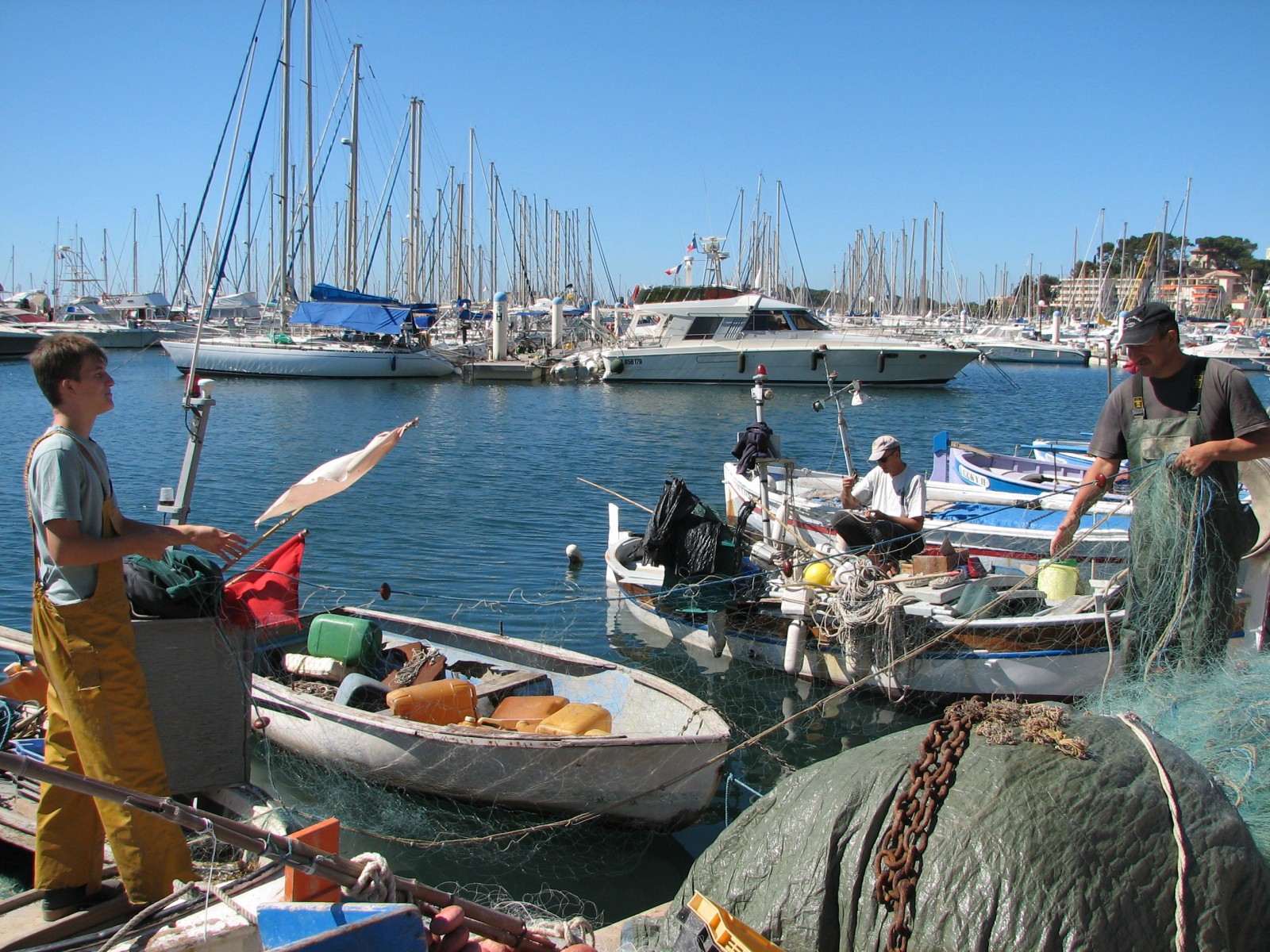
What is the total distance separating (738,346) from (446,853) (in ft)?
124

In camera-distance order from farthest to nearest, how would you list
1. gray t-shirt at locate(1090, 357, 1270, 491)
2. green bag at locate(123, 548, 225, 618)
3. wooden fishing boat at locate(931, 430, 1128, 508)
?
wooden fishing boat at locate(931, 430, 1128, 508)
green bag at locate(123, 548, 225, 618)
gray t-shirt at locate(1090, 357, 1270, 491)

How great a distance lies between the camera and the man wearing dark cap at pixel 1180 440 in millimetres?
4335

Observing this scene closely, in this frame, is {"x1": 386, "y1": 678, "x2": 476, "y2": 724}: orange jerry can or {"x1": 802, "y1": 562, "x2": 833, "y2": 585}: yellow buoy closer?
{"x1": 386, "y1": 678, "x2": 476, "y2": 724}: orange jerry can

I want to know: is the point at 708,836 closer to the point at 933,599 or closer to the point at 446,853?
the point at 446,853

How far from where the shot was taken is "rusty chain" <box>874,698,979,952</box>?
2381 mm

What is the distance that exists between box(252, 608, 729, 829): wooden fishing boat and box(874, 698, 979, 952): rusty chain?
11.7 feet

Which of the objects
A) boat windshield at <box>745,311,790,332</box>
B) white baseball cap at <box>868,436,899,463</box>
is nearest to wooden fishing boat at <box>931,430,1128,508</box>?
white baseball cap at <box>868,436,899,463</box>

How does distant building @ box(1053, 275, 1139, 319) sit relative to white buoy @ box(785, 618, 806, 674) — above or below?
above

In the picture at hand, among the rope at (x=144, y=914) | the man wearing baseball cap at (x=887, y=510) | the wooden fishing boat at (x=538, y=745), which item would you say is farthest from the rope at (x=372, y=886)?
the man wearing baseball cap at (x=887, y=510)

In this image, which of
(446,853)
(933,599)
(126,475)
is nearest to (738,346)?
(126,475)

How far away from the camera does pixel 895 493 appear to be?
9734mm

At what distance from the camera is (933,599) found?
841 centimetres

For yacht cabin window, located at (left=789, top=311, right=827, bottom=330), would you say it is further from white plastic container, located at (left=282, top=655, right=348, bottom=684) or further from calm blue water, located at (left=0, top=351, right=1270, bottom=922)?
white plastic container, located at (left=282, top=655, right=348, bottom=684)

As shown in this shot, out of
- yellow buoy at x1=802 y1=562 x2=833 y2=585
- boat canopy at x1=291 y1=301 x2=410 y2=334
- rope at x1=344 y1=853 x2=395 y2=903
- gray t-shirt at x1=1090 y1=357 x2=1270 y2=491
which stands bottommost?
yellow buoy at x1=802 y1=562 x2=833 y2=585
